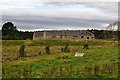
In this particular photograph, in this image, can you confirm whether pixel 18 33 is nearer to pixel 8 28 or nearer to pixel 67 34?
pixel 8 28

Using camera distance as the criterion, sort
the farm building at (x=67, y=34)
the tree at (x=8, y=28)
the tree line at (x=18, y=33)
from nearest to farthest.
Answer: the tree line at (x=18, y=33)
the tree at (x=8, y=28)
the farm building at (x=67, y=34)

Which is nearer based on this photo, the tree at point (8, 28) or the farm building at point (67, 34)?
the tree at point (8, 28)

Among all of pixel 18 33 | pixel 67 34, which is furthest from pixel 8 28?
pixel 67 34

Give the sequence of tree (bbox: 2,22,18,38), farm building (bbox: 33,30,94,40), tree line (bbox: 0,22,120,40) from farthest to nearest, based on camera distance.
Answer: farm building (bbox: 33,30,94,40), tree (bbox: 2,22,18,38), tree line (bbox: 0,22,120,40)

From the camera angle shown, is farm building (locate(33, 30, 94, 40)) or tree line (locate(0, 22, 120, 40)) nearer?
tree line (locate(0, 22, 120, 40))

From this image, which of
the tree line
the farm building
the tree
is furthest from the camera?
the farm building

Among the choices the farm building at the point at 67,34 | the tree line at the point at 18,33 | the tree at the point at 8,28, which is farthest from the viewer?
the farm building at the point at 67,34

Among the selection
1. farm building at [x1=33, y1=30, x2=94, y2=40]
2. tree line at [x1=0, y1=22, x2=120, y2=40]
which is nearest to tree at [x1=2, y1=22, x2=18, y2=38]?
tree line at [x1=0, y1=22, x2=120, y2=40]

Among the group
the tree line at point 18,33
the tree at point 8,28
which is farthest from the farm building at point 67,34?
the tree at point 8,28

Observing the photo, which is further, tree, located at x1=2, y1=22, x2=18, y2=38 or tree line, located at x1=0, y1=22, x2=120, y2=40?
tree, located at x1=2, y1=22, x2=18, y2=38

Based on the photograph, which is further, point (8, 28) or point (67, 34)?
point (67, 34)

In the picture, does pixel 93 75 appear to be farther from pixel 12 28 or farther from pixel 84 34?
pixel 84 34

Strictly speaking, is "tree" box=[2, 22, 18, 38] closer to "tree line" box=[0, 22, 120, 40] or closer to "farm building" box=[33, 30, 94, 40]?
"tree line" box=[0, 22, 120, 40]

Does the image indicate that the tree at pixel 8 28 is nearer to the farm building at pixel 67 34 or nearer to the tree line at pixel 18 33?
the tree line at pixel 18 33
